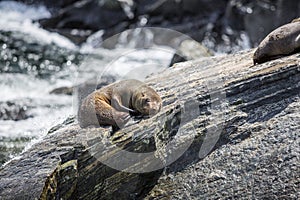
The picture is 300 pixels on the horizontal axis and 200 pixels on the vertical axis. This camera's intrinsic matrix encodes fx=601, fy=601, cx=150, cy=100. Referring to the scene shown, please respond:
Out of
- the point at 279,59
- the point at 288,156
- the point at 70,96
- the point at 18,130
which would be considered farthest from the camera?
the point at 70,96

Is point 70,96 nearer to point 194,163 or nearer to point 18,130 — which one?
point 18,130

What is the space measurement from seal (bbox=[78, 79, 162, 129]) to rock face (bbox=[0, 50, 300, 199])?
147mm

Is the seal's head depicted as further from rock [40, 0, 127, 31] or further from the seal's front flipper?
rock [40, 0, 127, 31]

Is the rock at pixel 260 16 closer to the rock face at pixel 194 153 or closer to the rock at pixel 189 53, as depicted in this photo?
the rock at pixel 189 53

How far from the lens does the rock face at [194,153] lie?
225 inches

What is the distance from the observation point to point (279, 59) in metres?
6.65

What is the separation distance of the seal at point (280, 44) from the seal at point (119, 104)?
4.36 ft

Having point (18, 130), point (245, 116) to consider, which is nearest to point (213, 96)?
point (245, 116)

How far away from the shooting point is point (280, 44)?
676 cm

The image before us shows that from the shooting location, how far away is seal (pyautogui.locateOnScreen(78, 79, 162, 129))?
6352 mm

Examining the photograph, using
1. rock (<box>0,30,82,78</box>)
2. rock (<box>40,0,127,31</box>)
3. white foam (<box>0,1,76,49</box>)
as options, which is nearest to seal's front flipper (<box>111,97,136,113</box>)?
rock (<box>0,30,82,78</box>)

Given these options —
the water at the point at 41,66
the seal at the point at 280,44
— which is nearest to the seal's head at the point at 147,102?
the seal at the point at 280,44

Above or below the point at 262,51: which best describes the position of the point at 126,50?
below

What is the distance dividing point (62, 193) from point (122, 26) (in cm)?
1338
